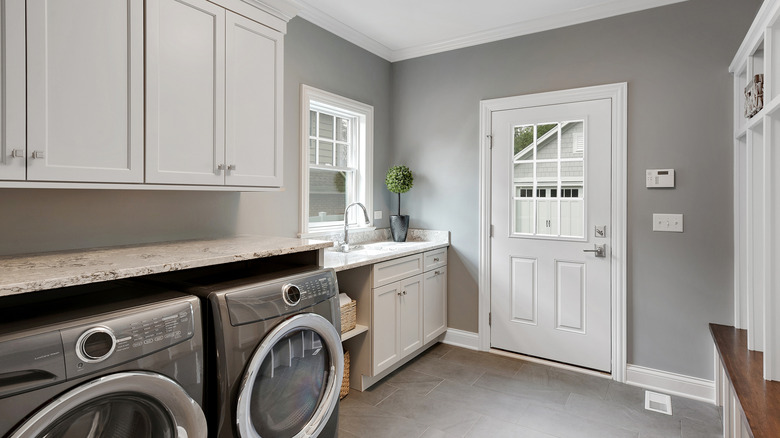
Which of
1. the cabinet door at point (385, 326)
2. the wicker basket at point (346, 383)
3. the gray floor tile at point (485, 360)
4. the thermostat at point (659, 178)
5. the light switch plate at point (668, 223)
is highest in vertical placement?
the thermostat at point (659, 178)

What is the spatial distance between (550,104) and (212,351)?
2808mm

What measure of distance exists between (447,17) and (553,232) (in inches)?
69.6

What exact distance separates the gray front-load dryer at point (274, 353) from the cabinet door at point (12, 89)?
27.3 inches

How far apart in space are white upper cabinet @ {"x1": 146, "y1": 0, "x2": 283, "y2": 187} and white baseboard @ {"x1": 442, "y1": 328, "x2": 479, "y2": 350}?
2.15m

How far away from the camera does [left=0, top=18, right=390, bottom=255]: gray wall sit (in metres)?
1.75

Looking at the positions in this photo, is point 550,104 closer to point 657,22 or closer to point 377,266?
point 657,22

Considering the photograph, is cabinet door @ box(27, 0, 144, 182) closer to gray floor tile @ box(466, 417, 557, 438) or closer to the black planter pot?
gray floor tile @ box(466, 417, 557, 438)

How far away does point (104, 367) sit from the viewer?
1.18 metres

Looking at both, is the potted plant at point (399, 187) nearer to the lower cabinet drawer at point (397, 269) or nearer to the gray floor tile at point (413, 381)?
the lower cabinet drawer at point (397, 269)

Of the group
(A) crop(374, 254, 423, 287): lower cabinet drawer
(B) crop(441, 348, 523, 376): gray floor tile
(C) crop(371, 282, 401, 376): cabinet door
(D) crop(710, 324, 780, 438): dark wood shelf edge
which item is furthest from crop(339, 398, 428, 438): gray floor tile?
(D) crop(710, 324, 780, 438): dark wood shelf edge

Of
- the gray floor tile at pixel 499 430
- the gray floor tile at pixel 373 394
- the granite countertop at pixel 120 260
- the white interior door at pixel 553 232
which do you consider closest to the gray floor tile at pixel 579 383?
the white interior door at pixel 553 232

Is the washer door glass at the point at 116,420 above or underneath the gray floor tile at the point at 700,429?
above

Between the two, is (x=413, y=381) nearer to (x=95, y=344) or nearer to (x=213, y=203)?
(x=213, y=203)

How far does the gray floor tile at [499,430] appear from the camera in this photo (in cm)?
233
